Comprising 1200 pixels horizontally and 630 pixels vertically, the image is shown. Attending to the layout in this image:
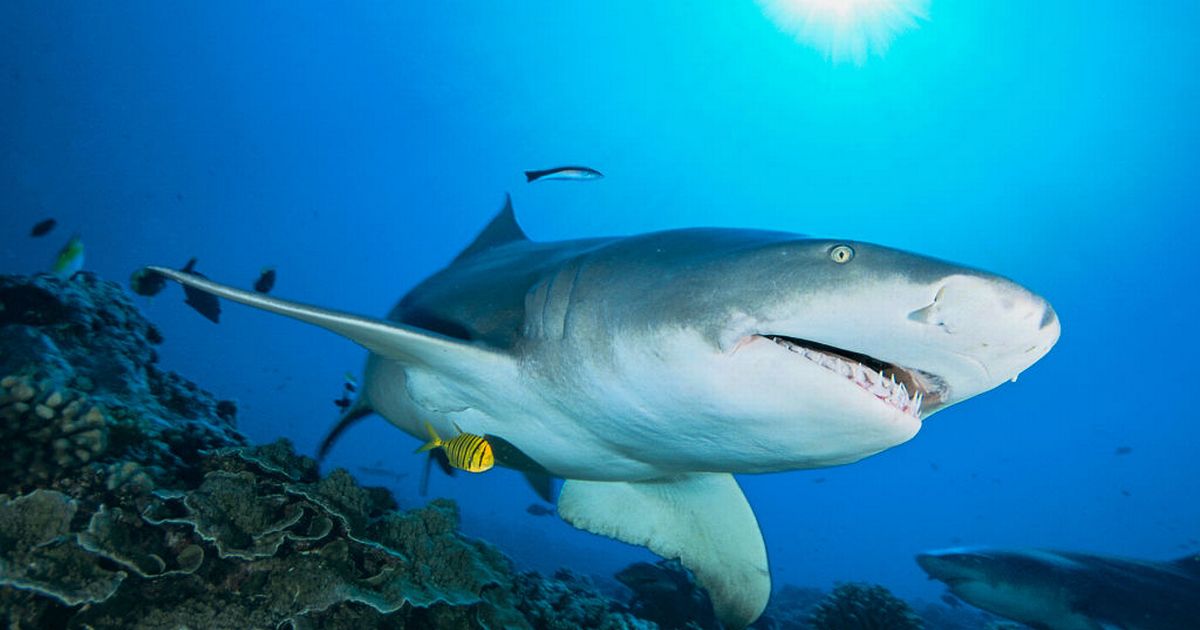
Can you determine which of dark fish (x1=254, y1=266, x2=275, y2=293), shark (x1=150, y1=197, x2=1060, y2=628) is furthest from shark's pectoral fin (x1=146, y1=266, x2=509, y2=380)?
dark fish (x1=254, y1=266, x2=275, y2=293)

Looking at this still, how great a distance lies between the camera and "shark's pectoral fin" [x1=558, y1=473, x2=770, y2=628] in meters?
4.05

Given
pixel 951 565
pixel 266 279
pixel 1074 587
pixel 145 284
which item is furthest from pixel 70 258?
pixel 1074 587

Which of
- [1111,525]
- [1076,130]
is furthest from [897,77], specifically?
[1111,525]

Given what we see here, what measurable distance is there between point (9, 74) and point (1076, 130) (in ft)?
264

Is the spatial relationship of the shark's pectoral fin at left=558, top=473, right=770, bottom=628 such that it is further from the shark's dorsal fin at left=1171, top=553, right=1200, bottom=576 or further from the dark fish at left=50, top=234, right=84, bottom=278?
the dark fish at left=50, top=234, right=84, bottom=278

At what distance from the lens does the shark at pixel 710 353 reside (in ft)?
5.41

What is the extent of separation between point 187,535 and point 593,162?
2299 inches

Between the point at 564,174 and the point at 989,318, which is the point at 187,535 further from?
the point at 564,174

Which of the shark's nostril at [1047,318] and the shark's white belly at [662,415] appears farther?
the shark's white belly at [662,415]

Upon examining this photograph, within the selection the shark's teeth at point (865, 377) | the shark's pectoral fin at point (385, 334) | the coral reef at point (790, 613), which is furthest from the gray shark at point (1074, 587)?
the shark's pectoral fin at point (385, 334)

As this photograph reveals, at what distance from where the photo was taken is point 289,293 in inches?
2911

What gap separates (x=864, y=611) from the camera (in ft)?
25.7

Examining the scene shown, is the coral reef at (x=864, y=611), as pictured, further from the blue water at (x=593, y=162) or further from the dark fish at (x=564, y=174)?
the blue water at (x=593, y=162)

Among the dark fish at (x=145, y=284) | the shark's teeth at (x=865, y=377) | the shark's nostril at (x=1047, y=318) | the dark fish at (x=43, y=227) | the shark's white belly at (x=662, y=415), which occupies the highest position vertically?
the shark's nostril at (x=1047, y=318)
